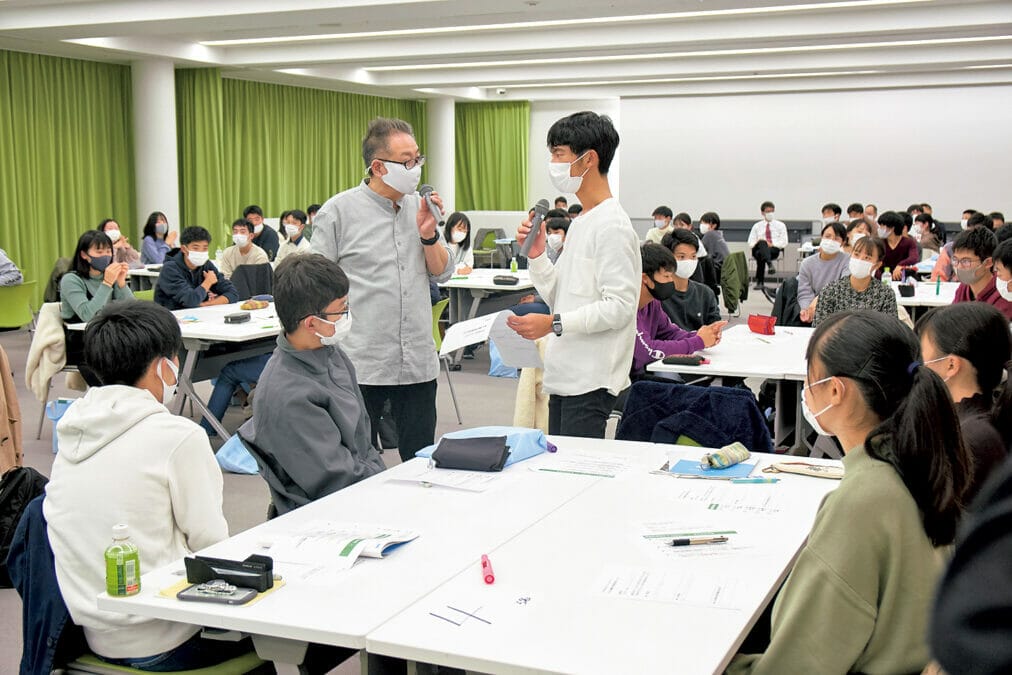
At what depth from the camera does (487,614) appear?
5.50 ft

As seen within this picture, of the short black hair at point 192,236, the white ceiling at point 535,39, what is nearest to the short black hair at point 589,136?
the short black hair at point 192,236

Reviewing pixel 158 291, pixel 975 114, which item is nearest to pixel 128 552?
pixel 158 291

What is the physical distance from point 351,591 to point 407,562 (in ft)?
0.56

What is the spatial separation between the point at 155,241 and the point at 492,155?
827 centimetres

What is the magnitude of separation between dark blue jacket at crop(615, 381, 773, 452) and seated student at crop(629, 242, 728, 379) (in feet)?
3.58

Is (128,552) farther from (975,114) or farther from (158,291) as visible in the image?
(975,114)

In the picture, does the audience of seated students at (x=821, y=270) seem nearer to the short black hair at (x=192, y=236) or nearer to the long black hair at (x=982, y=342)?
the short black hair at (x=192, y=236)

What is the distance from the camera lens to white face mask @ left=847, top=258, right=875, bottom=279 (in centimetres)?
524

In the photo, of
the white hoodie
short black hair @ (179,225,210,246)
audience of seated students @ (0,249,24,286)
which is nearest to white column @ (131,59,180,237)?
audience of seated students @ (0,249,24,286)

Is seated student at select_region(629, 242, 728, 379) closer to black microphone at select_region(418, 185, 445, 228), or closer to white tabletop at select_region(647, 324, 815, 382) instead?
white tabletop at select_region(647, 324, 815, 382)

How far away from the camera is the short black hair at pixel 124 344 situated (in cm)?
210

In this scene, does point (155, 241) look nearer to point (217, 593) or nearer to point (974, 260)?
point (974, 260)

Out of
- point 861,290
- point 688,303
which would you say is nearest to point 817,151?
point 861,290

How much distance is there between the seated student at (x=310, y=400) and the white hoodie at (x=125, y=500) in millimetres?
407
